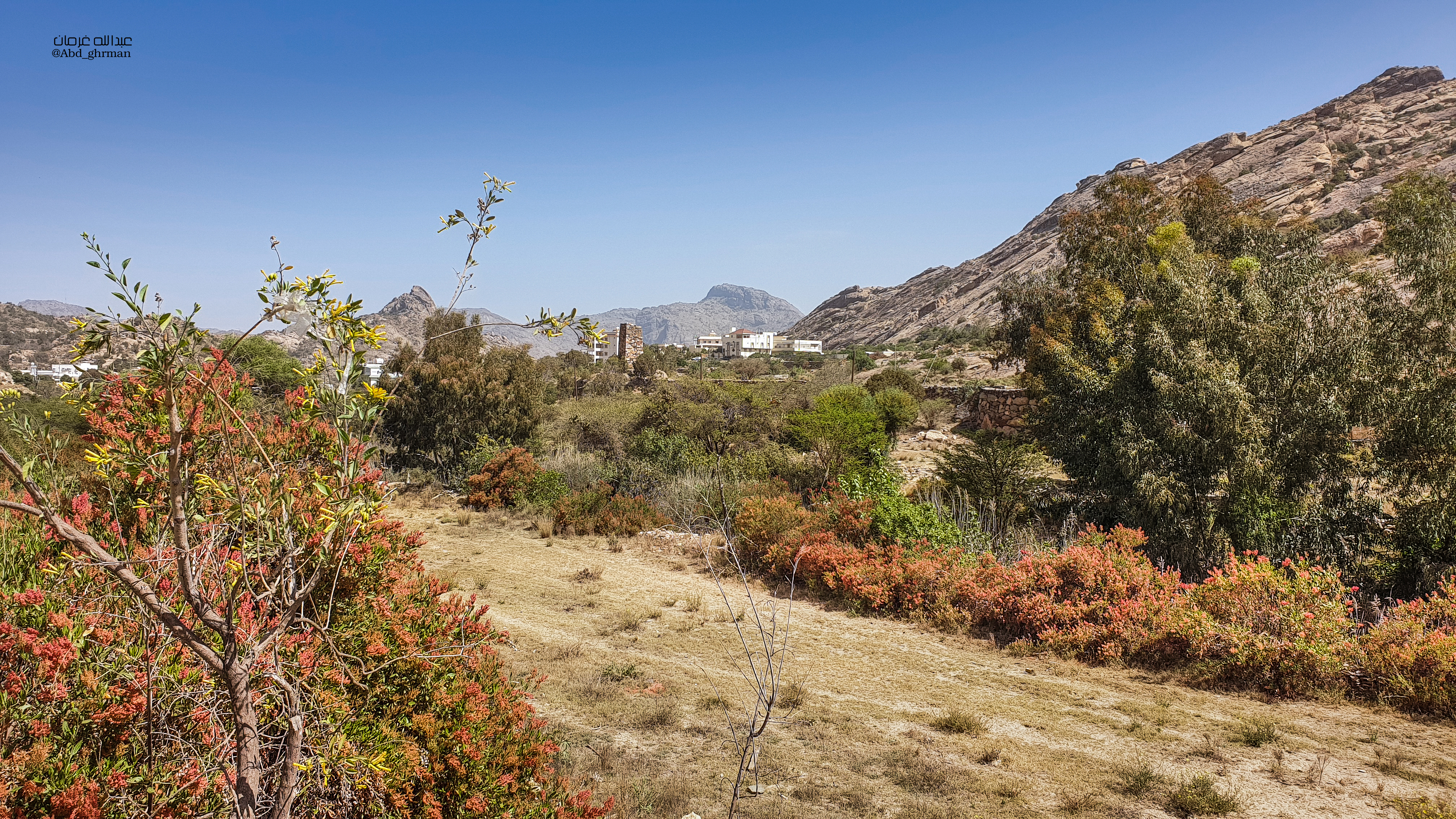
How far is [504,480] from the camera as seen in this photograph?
14422 mm

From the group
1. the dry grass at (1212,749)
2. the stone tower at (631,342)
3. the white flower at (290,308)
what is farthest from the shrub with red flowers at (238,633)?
the stone tower at (631,342)

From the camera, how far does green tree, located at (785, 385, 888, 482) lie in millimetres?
14656

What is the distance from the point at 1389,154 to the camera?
182 ft

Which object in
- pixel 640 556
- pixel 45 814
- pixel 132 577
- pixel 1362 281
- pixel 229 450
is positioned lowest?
pixel 640 556

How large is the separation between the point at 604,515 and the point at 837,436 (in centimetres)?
520

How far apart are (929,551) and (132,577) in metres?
8.96

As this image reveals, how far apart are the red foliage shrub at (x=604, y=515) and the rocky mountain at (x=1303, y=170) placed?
645 inches

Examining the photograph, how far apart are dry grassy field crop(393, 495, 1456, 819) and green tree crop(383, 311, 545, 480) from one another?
28.4 feet

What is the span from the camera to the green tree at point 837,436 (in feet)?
48.1

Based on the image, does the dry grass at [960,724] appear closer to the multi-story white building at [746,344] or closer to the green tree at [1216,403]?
the green tree at [1216,403]

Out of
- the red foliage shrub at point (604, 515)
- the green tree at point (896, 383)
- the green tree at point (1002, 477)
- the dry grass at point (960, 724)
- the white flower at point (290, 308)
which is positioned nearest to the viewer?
the white flower at point (290, 308)

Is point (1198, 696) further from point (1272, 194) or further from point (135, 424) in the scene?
point (1272, 194)

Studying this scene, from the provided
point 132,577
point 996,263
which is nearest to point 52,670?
point 132,577

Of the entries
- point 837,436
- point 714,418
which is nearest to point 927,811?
point 837,436
